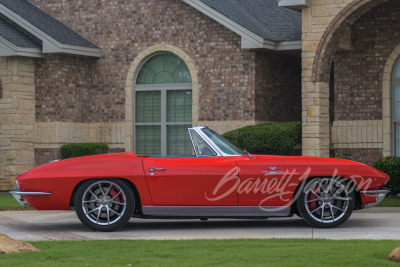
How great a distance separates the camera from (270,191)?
10.1 meters

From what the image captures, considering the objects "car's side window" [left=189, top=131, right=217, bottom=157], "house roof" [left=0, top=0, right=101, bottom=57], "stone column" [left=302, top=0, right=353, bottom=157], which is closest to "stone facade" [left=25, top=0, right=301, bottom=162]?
"house roof" [left=0, top=0, right=101, bottom=57]

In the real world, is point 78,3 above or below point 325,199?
above

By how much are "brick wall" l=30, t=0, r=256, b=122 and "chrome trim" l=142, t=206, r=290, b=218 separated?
7749 mm

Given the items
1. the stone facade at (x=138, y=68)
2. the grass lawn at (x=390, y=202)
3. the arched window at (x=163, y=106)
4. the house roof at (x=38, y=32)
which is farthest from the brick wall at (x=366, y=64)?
the house roof at (x=38, y=32)

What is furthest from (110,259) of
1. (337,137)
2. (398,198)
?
(337,137)

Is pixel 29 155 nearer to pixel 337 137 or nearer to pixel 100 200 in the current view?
pixel 337 137

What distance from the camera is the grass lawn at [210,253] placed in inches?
286

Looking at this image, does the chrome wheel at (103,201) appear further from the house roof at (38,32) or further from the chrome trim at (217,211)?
the house roof at (38,32)

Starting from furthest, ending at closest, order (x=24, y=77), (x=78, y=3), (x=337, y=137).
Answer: (x=78, y=3) < (x=24, y=77) < (x=337, y=137)

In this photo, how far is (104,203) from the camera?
33.2ft

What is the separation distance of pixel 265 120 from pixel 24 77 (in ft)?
19.1

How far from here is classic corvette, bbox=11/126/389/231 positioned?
10.1 meters

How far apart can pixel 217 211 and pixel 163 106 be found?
9197mm

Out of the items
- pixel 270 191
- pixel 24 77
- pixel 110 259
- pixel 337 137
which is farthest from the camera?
pixel 24 77
